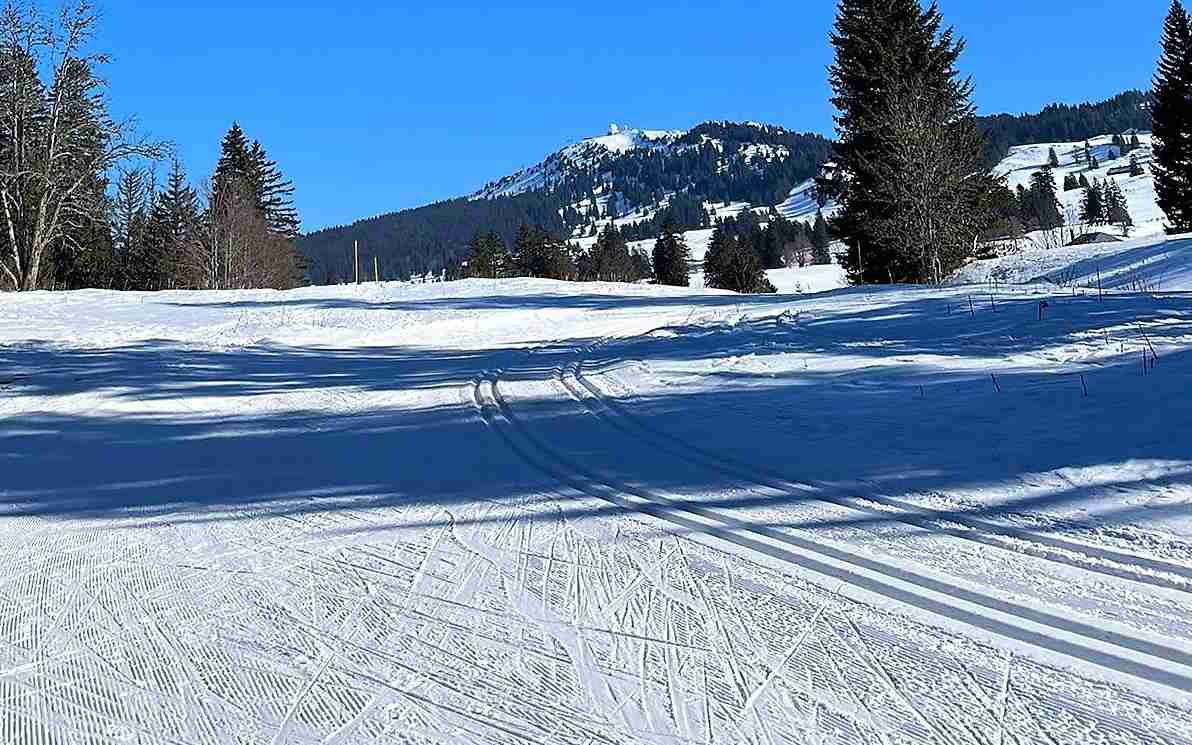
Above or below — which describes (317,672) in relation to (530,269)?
below

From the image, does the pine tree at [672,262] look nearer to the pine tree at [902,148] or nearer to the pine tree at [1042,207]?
the pine tree at [1042,207]

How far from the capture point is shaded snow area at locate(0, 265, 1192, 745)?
2.48 m

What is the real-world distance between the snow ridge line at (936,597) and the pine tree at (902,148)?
65.7ft

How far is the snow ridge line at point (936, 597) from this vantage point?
2.54m

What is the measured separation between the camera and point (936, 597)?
10.1ft

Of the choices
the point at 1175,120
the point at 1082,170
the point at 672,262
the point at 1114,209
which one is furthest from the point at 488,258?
the point at 1082,170

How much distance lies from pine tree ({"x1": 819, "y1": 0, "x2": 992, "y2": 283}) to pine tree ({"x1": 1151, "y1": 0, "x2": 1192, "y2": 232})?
13.7 metres

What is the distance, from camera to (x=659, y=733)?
2324mm

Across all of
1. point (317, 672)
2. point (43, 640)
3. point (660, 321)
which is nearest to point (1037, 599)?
point (317, 672)

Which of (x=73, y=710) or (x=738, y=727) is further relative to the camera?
(x=73, y=710)

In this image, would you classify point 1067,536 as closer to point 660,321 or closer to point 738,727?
point 738,727

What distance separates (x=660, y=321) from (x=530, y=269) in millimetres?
58923

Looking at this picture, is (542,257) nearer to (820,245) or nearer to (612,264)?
(612,264)

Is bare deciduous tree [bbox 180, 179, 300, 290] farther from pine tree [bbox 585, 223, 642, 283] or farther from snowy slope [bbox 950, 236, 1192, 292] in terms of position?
pine tree [bbox 585, 223, 642, 283]
